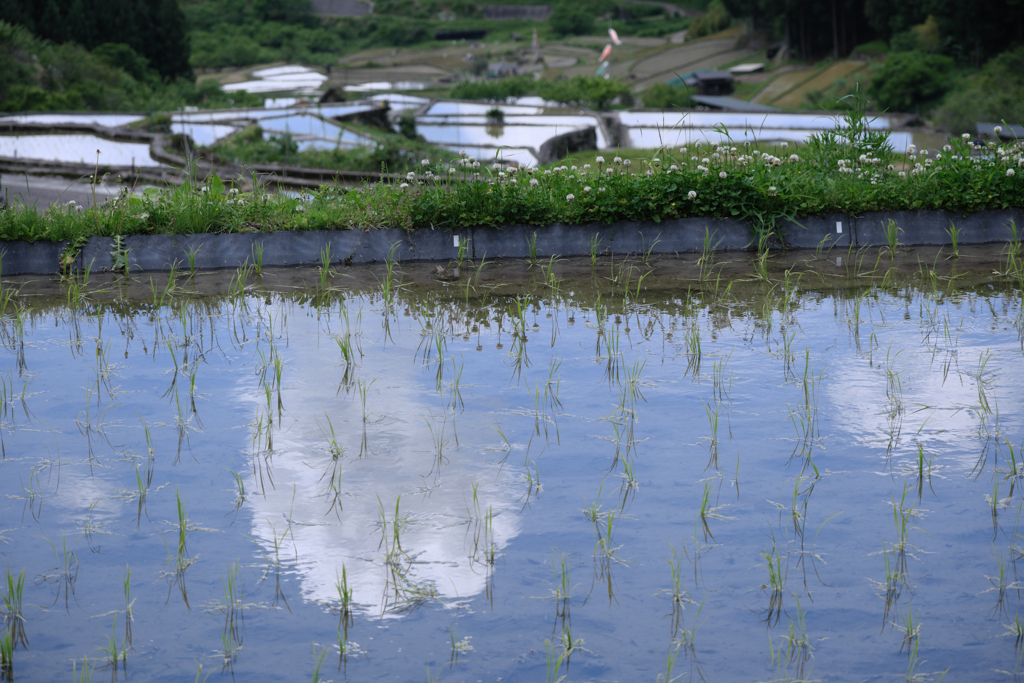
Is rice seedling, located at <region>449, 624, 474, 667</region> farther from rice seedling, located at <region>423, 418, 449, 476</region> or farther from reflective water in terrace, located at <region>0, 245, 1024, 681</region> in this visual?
rice seedling, located at <region>423, 418, 449, 476</region>

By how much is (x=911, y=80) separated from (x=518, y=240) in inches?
1781

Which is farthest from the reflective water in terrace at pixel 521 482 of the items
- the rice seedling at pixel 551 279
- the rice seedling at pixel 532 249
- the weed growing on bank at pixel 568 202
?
the weed growing on bank at pixel 568 202

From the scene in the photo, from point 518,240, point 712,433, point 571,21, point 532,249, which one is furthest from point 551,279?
point 571,21

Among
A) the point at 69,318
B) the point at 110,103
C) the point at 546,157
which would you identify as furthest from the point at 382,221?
the point at 110,103

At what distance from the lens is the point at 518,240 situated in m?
7.12

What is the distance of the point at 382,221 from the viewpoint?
715 cm

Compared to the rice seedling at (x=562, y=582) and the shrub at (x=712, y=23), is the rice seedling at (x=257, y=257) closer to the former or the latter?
the rice seedling at (x=562, y=582)

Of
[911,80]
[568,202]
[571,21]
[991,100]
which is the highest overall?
[571,21]

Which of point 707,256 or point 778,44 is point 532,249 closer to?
point 707,256

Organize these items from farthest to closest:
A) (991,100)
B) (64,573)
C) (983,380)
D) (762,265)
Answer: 1. (991,100)
2. (762,265)
3. (983,380)
4. (64,573)

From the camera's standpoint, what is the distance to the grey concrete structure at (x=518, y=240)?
6.93 m

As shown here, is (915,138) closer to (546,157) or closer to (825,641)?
(546,157)

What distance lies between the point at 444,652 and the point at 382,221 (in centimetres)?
519

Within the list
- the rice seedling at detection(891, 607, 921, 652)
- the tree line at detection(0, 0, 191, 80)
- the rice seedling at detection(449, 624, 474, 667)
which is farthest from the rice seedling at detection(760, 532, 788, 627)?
the tree line at detection(0, 0, 191, 80)
